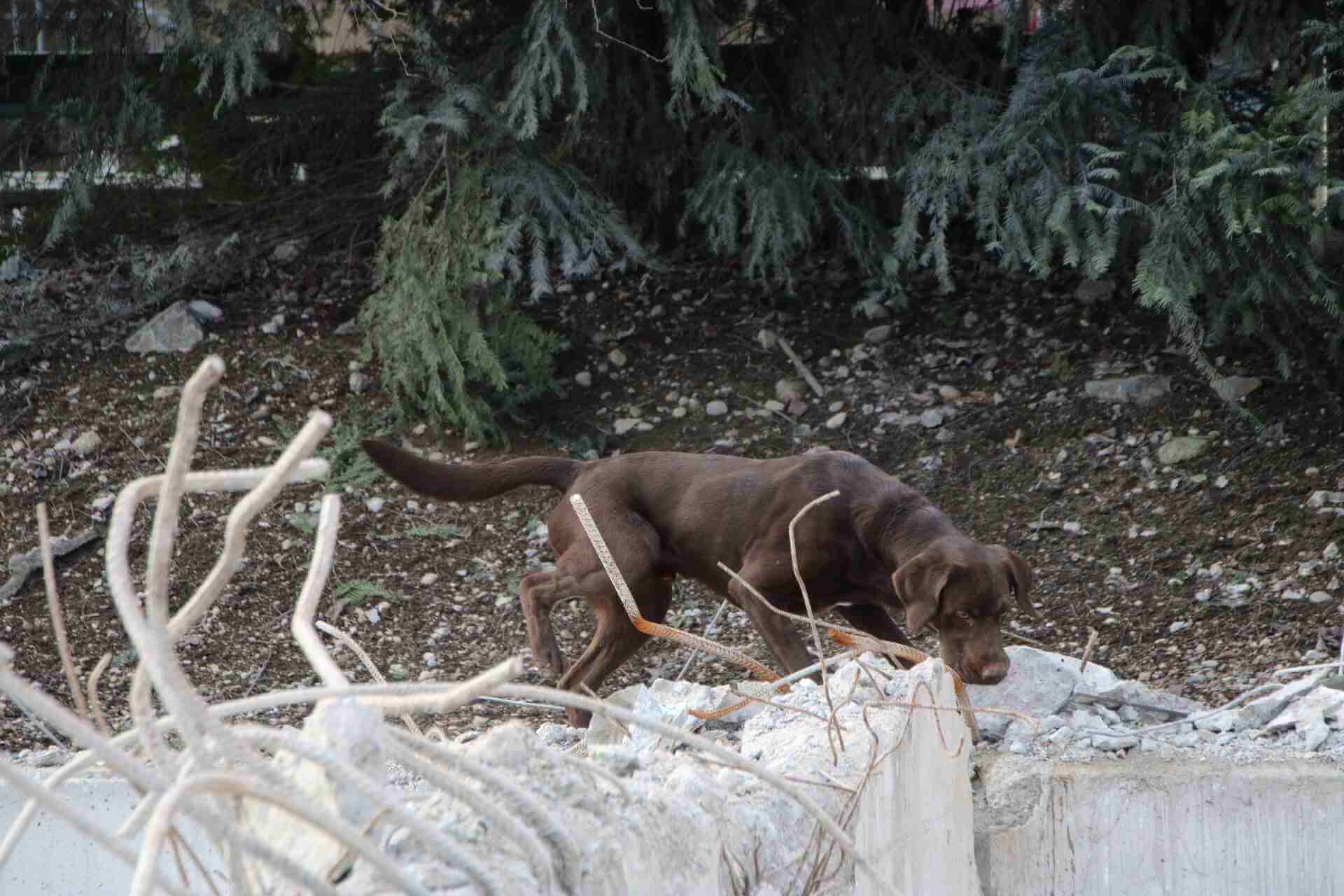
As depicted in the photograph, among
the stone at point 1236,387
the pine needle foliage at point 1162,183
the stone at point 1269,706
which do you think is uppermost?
the pine needle foliage at point 1162,183

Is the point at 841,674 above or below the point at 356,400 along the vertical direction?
above

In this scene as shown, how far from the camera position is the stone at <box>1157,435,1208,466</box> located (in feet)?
20.5

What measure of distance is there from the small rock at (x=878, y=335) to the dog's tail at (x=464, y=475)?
2.73 m

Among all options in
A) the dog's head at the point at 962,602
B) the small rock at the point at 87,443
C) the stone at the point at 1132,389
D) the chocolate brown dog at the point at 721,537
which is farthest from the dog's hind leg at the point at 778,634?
the small rock at the point at 87,443

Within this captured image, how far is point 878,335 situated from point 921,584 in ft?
10.7

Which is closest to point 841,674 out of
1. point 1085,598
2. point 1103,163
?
point 1085,598

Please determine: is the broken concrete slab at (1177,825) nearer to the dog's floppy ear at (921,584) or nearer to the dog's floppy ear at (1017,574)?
the dog's floppy ear at (921,584)

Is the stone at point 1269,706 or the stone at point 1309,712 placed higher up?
the stone at point 1309,712

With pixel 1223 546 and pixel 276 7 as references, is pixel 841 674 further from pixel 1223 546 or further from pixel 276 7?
pixel 276 7

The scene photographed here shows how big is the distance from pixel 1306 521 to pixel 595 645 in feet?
9.69

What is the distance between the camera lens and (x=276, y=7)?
6457mm

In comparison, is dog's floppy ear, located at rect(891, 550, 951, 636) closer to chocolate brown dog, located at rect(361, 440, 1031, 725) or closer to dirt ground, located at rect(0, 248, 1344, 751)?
chocolate brown dog, located at rect(361, 440, 1031, 725)

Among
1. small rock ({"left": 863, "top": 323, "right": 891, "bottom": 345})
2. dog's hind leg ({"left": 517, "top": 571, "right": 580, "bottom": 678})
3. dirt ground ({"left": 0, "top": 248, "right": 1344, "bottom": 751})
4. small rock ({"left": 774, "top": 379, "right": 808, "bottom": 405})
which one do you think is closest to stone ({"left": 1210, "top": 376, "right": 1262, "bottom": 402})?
dirt ground ({"left": 0, "top": 248, "right": 1344, "bottom": 751})

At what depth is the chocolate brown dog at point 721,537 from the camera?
4.59 m
